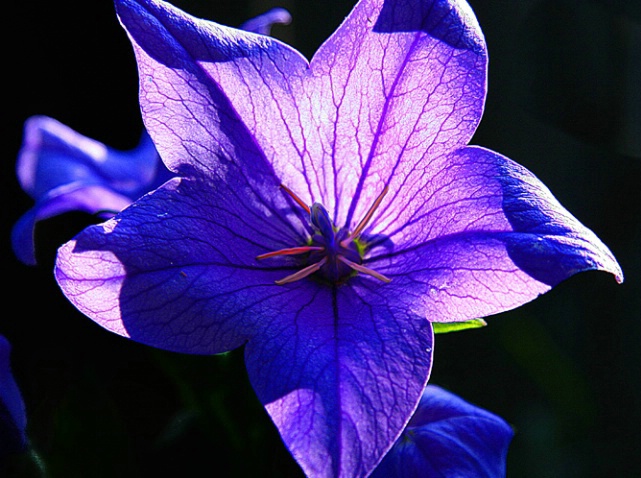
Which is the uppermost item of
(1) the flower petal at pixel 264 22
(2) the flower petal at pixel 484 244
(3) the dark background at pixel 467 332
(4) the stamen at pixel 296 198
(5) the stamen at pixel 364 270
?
(1) the flower petal at pixel 264 22

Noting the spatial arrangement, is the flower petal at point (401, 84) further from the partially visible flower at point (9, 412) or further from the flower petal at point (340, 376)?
the partially visible flower at point (9, 412)

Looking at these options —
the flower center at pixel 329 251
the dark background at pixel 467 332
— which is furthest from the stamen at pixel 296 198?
the dark background at pixel 467 332

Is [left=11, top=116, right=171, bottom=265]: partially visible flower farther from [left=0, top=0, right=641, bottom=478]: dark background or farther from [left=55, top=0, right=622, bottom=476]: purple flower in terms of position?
[left=55, top=0, right=622, bottom=476]: purple flower

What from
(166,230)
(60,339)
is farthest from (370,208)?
(60,339)

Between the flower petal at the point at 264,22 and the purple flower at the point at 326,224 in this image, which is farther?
the flower petal at the point at 264,22

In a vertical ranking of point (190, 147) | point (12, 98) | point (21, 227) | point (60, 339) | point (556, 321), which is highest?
point (190, 147)

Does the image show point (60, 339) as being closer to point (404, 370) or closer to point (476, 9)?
point (404, 370)
